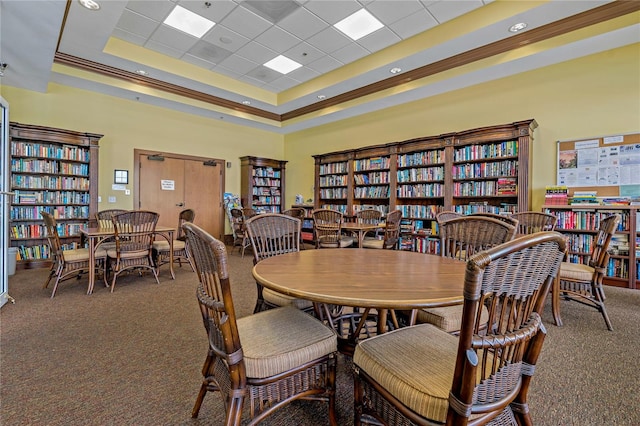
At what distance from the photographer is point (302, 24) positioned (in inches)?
164

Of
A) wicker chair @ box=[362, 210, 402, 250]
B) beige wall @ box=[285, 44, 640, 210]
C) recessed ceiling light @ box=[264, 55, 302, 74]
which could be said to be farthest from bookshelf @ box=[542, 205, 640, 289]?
recessed ceiling light @ box=[264, 55, 302, 74]

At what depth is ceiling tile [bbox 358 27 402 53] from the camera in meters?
4.30

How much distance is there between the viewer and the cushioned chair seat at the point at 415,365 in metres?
0.88

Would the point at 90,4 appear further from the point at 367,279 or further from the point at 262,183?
the point at 262,183

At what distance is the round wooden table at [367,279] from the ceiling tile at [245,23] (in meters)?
3.72

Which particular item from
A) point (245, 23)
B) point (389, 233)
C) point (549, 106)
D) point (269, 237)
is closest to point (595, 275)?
point (389, 233)

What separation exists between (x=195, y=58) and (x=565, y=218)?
6330mm

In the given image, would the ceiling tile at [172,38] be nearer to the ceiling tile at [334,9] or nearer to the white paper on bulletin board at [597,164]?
the ceiling tile at [334,9]

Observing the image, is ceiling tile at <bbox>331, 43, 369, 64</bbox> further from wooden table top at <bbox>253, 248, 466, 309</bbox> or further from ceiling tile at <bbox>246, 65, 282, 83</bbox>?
wooden table top at <bbox>253, 248, 466, 309</bbox>

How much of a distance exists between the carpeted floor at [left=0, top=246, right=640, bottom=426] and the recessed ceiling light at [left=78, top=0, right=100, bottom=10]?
328cm

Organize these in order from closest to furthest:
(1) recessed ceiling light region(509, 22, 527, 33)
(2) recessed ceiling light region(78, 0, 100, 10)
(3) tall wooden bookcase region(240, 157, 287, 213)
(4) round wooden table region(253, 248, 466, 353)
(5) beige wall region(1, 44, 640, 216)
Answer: (4) round wooden table region(253, 248, 466, 353), (2) recessed ceiling light region(78, 0, 100, 10), (1) recessed ceiling light region(509, 22, 527, 33), (5) beige wall region(1, 44, 640, 216), (3) tall wooden bookcase region(240, 157, 287, 213)

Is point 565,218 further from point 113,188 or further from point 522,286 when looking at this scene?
point 113,188

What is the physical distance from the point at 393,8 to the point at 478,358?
169 inches

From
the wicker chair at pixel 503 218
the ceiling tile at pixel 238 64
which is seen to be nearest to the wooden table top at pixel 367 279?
the wicker chair at pixel 503 218
